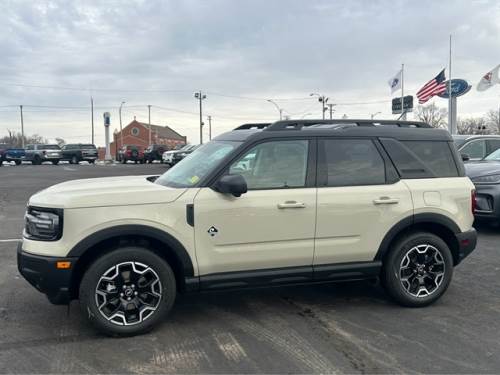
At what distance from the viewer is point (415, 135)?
4.91m

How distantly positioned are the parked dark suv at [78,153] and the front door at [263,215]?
37415 mm

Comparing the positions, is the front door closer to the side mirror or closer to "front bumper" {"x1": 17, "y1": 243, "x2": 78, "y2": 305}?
the side mirror

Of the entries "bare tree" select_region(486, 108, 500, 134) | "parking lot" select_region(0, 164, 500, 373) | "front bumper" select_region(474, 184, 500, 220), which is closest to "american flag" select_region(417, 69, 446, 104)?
"front bumper" select_region(474, 184, 500, 220)

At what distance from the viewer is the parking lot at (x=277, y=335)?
3535 mm

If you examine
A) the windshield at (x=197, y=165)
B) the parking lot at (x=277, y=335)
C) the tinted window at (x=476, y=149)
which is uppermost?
the tinted window at (x=476, y=149)

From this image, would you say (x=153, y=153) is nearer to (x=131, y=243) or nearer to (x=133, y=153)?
(x=133, y=153)

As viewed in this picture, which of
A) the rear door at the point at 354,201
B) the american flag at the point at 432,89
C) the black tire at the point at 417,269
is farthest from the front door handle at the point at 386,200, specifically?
the american flag at the point at 432,89

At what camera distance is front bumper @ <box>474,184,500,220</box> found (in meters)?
7.99

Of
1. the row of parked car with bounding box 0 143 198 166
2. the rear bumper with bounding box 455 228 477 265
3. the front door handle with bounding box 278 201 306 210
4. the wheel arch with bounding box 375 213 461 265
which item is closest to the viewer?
the front door handle with bounding box 278 201 306 210

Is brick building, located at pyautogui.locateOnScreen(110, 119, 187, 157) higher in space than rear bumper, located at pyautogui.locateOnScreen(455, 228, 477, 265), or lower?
higher

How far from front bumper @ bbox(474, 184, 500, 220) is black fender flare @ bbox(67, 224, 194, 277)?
Result: 596 cm

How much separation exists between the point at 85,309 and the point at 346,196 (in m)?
2.47

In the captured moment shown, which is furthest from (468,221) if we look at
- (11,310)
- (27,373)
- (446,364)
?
(11,310)

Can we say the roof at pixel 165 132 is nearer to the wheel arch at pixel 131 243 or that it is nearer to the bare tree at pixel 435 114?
the bare tree at pixel 435 114
